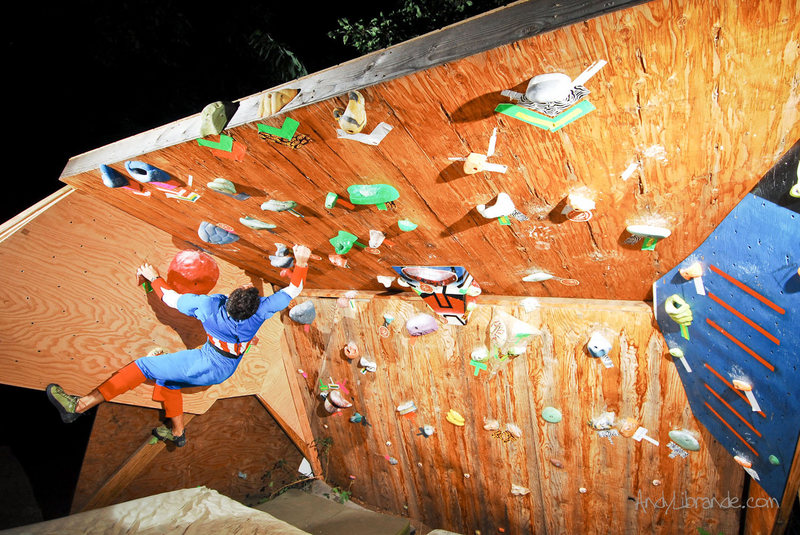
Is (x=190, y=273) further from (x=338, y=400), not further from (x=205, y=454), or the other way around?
(x=205, y=454)

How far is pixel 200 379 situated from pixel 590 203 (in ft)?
8.17

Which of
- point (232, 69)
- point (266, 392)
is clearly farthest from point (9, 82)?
point (266, 392)

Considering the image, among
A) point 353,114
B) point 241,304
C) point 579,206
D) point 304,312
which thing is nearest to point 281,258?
point 241,304

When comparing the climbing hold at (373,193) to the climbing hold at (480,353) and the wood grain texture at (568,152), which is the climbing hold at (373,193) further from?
the climbing hold at (480,353)

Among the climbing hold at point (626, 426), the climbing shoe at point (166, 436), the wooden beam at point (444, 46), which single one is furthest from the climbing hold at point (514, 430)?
the climbing shoe at point (166, 436)

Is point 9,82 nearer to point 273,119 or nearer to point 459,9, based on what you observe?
point 273,119

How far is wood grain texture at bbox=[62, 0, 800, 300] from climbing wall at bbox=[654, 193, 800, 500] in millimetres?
93

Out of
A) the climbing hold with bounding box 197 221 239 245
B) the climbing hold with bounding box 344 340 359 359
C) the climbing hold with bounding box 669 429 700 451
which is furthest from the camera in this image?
the climbing hold with bounding box 344 340 359 359

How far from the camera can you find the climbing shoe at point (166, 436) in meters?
2.85

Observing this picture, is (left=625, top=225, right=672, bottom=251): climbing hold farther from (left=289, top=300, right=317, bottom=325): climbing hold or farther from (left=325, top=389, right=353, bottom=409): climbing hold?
(left=325, top=389, right=353, bottom=409): climbing hold

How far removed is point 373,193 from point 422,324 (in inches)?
43.9

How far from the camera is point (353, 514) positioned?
345 cm

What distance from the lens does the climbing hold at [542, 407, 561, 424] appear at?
227 cm

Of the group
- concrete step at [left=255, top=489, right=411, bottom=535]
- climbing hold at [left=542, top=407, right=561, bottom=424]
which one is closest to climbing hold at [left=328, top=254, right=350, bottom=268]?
climbing hold at [left=542, top=407, right=561, bottom=424]
